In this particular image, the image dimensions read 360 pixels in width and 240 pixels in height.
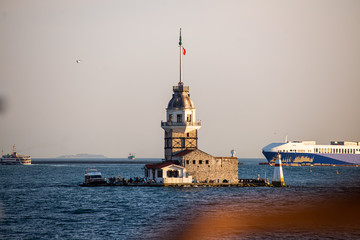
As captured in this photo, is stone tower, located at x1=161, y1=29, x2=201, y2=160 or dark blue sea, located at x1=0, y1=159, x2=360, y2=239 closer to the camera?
dark blue sea, located at x1=0, y1=159, x2=360, y2=239

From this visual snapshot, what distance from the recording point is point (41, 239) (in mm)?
56688

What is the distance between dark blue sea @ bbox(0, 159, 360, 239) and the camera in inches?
2331

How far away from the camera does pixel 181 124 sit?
106 meters

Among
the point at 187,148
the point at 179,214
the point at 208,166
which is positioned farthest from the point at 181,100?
the point at 179,214

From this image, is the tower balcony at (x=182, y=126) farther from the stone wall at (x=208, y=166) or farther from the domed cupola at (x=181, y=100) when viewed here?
the stone wall at (x=208, y=166)

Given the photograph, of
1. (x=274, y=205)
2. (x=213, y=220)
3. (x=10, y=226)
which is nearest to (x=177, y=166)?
(x=274, y=205)

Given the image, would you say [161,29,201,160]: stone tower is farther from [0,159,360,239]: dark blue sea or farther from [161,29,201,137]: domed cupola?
[0,159,360,239]: dark blue sea

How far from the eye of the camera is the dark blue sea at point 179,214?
59219mm

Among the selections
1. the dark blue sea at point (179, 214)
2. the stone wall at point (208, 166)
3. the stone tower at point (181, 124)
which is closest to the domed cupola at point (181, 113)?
the stone tower at point (181, 124)

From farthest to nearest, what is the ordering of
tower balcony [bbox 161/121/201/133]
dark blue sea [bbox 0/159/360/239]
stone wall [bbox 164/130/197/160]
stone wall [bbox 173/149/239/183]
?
stone wall [bbox 164/130/197/160], tower balcony [bbox 161/121/201/133], stone wall [bbox 173/149/239/183], dark blue sea [bbox 0/159/360/239]

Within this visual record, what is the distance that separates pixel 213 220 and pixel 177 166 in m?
34.1

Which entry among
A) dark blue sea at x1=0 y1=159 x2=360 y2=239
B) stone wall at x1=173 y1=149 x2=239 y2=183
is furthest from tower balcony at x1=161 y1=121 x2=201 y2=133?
dark blue sea at x1=0 y1=159 x2=360 y2=239

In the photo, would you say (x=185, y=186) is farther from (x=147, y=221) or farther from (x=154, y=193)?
(x=147, y=221)

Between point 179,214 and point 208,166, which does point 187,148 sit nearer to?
point 208,166
